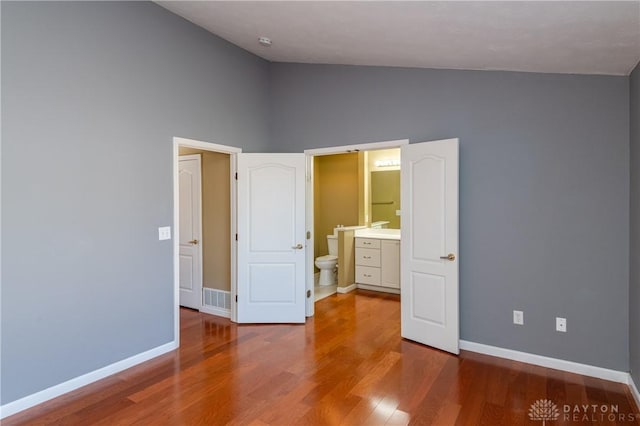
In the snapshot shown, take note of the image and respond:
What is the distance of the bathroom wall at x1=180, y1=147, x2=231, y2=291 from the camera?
15.0 feet

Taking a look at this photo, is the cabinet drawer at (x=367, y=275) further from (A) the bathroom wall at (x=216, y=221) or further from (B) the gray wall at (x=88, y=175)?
(B) the gray wall at (x=88, y=175)

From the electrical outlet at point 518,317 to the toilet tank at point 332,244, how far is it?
11.2 ft

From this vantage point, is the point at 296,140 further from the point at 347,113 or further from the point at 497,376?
the point at 497,376

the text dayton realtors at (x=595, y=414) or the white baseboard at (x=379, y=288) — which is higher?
the white baseboard at (x=379, y=288)

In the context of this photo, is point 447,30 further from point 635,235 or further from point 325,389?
point 325,389

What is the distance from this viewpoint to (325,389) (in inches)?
108

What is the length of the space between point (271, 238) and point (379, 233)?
2.36 metres

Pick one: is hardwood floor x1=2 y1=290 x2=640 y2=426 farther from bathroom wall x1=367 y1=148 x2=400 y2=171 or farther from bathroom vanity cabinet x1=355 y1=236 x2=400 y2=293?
bathroom wall x1=367 y1=148 x2=400 y2=171

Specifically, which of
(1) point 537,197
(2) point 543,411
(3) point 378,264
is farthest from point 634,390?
(3) point 378,264

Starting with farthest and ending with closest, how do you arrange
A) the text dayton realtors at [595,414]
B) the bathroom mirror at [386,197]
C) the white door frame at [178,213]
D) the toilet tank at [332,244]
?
the toilet tank at [332,244], the bathroom mirror at [386,197], the white door frame at [178,213], the text dayton realtors at [595,414]

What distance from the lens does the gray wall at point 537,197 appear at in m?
2.88

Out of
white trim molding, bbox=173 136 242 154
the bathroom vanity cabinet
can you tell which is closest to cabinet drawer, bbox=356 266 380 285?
the bathroom vanity cabinet

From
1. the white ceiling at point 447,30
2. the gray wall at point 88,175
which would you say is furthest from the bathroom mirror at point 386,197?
the gray wall at point 88,175

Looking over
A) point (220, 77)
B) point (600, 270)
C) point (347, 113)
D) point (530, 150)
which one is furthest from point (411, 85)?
point (600, 270)
